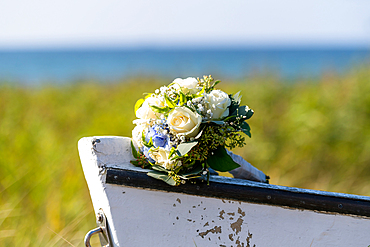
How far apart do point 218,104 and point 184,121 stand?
0.16 m

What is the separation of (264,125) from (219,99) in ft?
9.78

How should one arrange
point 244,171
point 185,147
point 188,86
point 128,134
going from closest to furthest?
point 185,147 → point 188,86 → point 244,171 → point 128,134

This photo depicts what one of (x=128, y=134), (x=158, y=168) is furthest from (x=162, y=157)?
(x=128, y=134)

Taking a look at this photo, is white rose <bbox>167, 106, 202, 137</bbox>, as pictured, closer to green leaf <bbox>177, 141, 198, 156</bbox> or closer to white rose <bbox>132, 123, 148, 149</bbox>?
green leaf <bbox>177, 141, 198, 156</bbox>

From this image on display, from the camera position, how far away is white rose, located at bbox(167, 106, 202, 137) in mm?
1080

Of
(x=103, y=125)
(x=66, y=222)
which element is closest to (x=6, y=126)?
(x=103, y=125)

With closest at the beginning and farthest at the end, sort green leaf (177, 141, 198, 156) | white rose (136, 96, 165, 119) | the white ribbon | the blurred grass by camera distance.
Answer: green leaf (177, 141, 198, 156) → white rose (136, 96, 165, 119) → the white ribbon → the blurred grass

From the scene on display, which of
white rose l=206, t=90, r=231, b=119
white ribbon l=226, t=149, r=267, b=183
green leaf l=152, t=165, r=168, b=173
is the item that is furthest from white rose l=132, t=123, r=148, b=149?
white ribbon l=226, t=149, r=267, b=183

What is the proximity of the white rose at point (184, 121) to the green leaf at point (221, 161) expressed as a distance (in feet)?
0.44

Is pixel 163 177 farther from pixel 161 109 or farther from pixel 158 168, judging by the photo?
pixel 161 109

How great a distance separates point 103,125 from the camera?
4195 millimetres

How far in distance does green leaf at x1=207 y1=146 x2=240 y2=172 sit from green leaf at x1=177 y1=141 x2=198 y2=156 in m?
0.13

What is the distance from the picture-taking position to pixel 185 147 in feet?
3.55

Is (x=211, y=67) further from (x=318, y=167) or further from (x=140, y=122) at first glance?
(x=140, y=122)
